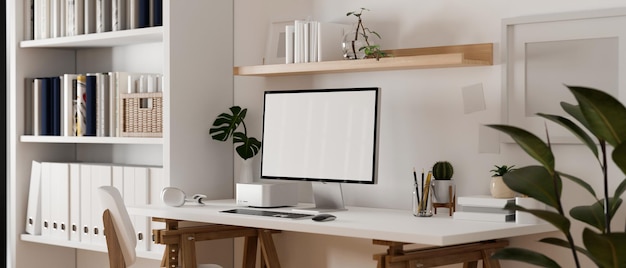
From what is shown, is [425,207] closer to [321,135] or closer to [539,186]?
[321,135]

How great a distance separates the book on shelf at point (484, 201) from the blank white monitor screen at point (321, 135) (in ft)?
1.16

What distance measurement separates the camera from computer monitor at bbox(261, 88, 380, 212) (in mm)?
3305

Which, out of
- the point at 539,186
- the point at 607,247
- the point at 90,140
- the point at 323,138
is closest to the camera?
the point at 607,247

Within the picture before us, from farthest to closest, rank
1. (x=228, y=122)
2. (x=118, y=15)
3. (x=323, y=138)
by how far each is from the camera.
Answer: (x=118, y=15) → (x=228, y=122) → (x=323, y=138)

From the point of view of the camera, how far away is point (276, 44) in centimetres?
386

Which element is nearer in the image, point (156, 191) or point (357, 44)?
point (357, 44)

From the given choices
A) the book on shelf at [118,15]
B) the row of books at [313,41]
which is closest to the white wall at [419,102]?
the row of books at [313,41]

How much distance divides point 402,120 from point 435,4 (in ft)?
1.48

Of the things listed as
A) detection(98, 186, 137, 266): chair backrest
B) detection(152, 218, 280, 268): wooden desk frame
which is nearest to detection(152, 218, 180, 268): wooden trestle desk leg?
detection(152, 218, 280, 268): wooden desk frame

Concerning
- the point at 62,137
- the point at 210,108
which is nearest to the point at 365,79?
the point at 210,108

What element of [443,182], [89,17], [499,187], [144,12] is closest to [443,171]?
[443,182]

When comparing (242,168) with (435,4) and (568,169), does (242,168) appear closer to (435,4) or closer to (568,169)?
(435,4)

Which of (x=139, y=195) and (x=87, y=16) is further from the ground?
(x=87, y=16)

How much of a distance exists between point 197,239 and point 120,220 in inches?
14.2
